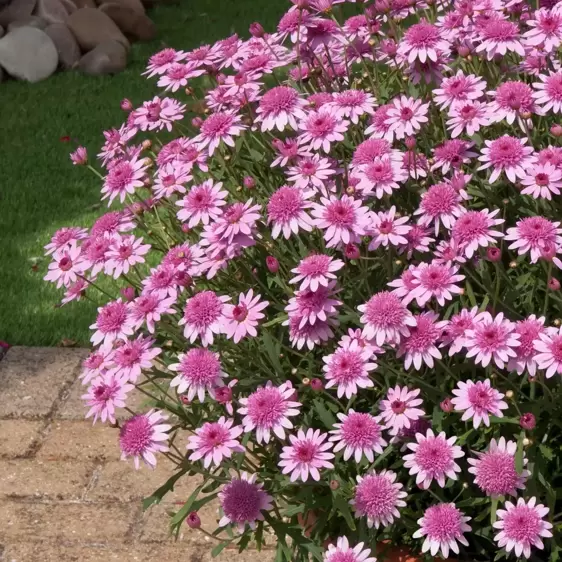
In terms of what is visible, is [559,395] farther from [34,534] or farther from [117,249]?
[34,534]

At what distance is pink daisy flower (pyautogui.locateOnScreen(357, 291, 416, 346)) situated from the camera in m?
2.08

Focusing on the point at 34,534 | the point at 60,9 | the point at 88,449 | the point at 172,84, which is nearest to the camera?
the point at 172,84

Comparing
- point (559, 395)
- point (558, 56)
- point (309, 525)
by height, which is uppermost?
point (558, 56)

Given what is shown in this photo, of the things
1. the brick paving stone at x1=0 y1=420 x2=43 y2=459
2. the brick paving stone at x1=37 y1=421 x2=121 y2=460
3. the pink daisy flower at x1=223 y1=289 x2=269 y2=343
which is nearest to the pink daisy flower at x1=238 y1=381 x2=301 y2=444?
the pink daisy flower at x1=223 y1=289 x2=269 y2=343

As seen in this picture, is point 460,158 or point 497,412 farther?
point 460,158

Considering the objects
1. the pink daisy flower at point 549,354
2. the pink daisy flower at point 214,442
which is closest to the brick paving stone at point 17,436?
the pink daisy flower at point 214,442

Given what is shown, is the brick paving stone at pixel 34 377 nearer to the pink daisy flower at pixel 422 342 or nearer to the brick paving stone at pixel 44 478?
the brick paving stone at pixel 44 478

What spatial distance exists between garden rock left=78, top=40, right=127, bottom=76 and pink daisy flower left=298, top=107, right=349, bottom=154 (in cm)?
572

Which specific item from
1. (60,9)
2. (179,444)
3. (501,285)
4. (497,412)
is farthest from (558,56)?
(60,9)

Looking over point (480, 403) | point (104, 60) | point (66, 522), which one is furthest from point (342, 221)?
point (104, 60)

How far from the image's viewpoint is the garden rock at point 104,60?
7863 mm

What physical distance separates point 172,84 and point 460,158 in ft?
2.59

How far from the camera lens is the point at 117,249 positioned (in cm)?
242

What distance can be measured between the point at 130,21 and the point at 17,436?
5.03 metres
